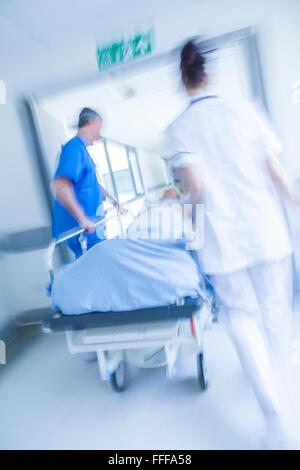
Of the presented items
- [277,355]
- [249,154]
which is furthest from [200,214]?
[277,355]

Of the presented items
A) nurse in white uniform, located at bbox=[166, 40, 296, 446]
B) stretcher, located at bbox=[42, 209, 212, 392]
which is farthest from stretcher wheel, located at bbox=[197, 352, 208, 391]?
nurse in white uniform, located at bbox=[166, 40, 296, 446]

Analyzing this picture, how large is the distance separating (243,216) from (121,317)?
2.00ft

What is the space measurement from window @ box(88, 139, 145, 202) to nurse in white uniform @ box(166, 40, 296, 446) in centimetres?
133

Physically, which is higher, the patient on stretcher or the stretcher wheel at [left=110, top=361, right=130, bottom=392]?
the patient on stretcher

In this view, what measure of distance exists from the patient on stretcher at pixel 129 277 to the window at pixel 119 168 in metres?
1.20

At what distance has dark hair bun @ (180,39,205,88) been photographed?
111 centimetres

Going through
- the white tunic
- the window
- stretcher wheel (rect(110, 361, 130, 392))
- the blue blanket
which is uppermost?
the window

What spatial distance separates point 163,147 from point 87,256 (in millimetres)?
538

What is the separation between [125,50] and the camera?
6.74 feet

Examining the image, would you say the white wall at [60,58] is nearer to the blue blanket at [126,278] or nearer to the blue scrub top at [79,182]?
the blue scrub top at [79,182]

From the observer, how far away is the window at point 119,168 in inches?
A: 99.7

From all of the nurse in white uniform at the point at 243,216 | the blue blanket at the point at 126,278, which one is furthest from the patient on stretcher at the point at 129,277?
the nurse in white uniform at the point at 243,216

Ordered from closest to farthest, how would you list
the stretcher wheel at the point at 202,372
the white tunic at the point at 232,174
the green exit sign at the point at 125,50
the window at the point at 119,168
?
the white tunic at the point at 232,174 < the stretcher wheel at the point at 202,372 < the green exit sign at the point at 125,50 < the window at the point at 119,168

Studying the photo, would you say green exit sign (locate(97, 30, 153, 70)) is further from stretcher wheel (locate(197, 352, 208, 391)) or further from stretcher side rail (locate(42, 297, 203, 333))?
stretcher wheel (locate(197, 352, 208, 391))
